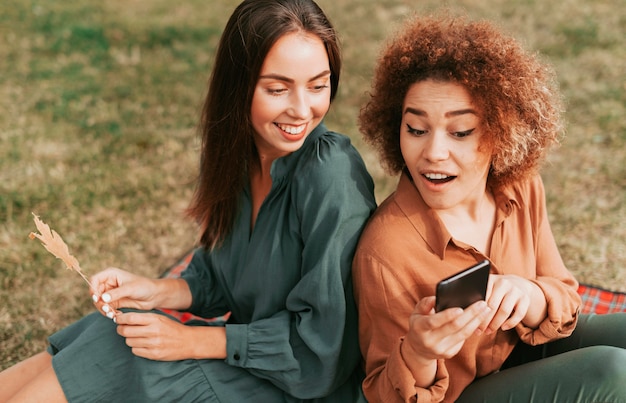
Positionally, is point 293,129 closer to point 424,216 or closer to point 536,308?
point 424,216

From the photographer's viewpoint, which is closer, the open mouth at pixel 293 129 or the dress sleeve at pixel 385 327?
the dress sleeve at pixel 385 327

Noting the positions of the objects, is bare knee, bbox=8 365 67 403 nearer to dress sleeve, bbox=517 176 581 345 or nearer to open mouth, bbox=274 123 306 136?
open mouth, bbox=274 123 306 136

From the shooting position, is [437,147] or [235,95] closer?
[437,147]

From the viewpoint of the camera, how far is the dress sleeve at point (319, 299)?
7.75ft

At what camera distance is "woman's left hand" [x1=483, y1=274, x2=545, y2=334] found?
2.21 m

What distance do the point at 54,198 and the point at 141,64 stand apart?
2.87 metres

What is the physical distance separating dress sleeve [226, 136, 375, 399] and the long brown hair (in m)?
0.30

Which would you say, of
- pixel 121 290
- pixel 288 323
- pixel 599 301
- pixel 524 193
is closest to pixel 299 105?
pixel 288 323

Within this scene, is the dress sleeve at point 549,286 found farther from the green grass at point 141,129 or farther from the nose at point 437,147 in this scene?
the nose at point 437,147

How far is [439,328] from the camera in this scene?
1970 millimetres

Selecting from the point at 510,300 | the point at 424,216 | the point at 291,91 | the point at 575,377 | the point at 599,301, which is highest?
the point at 291,91

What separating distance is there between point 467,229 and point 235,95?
94 cm

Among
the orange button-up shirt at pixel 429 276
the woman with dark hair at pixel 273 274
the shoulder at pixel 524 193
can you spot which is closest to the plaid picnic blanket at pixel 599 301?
the woman with dark hair at pixel 273 274

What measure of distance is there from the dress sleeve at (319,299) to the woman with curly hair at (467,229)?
7 cm
